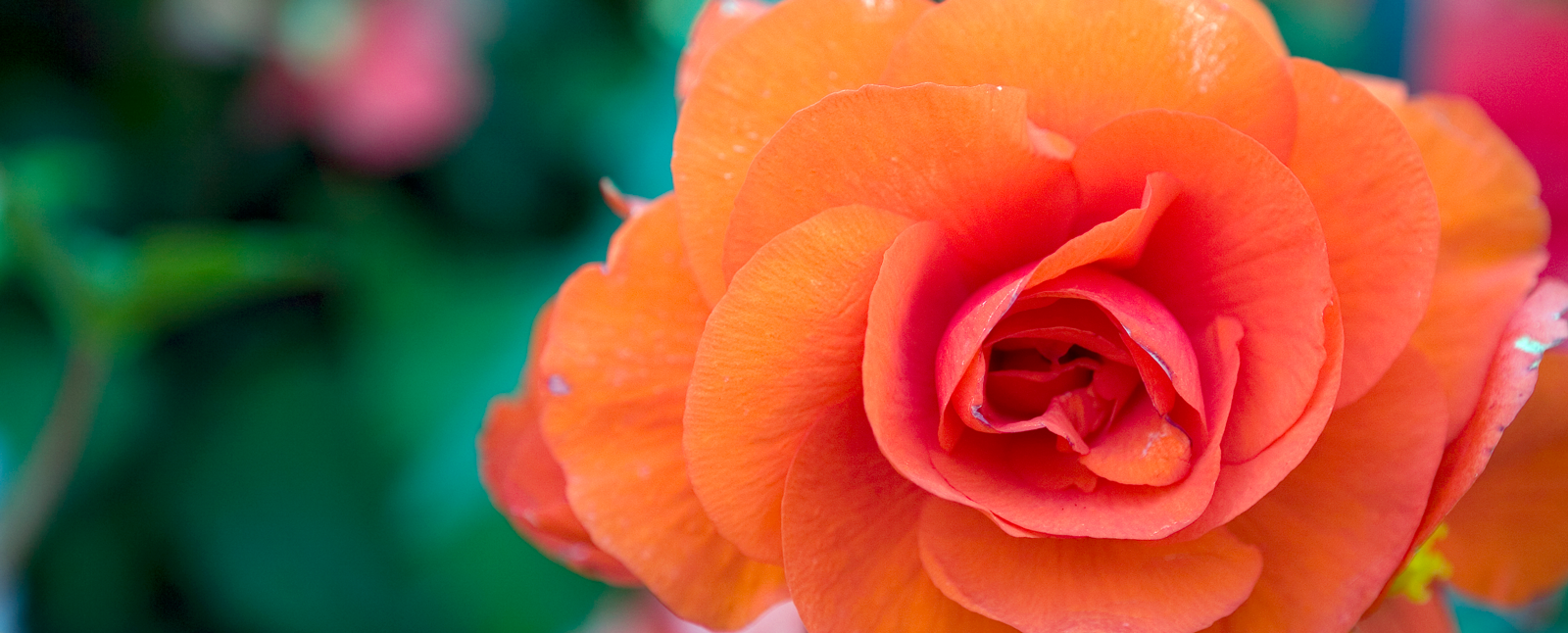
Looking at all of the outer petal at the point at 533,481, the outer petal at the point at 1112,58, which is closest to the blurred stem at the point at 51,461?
the outer petal at the point at 533,481

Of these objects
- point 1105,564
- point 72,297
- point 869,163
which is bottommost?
point 72,297

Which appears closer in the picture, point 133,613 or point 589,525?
point 589,525

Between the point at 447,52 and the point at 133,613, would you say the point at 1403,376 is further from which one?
the point at 133,613

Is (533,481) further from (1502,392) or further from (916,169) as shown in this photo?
(1502,392)

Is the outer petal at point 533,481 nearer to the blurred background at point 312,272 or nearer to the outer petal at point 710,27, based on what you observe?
the outer petal at point 710,27

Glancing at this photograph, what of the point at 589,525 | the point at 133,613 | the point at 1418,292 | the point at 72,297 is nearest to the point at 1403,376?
the point at 1418,292

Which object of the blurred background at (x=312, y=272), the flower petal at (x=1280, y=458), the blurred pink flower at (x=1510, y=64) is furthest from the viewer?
the blurred background at (x=312, y=272)
